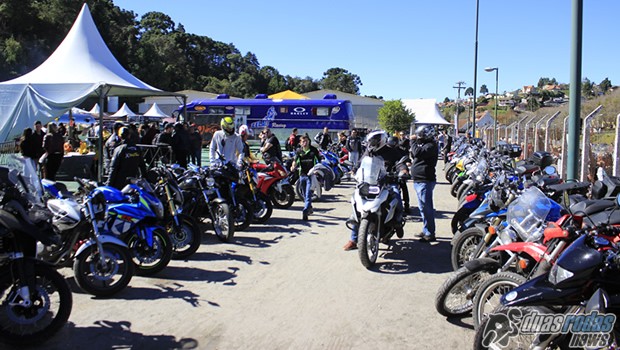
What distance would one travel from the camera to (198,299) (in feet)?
17.8

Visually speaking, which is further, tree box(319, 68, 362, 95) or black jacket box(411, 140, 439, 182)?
tree box(319, 68, 362, 95)

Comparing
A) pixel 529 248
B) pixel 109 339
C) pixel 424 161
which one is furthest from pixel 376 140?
pixel 109 339

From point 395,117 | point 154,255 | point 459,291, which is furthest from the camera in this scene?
point 395,117

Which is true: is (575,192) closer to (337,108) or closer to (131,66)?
(337,108)

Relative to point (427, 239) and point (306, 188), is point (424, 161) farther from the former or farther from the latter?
point (306, 188)

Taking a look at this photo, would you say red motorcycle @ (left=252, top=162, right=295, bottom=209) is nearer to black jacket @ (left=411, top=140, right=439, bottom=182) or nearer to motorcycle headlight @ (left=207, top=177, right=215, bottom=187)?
motorcycle headlight @ (left=207, top=177, right=215, bottom=187)

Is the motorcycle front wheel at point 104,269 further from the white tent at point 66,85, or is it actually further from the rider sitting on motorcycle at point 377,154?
the white tent at point 66,85

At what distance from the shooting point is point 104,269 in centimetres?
530

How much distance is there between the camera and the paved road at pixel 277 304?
4.42 meters

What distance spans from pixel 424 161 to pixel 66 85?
31.5 feet

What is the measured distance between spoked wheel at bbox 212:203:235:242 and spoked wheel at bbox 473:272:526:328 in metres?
4.58

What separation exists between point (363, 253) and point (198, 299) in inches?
83.8

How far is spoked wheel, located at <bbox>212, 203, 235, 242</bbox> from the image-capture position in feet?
25.9

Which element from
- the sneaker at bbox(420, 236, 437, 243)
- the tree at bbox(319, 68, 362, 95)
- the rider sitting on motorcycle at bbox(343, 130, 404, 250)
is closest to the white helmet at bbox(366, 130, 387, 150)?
the rider sitting on motorcycle at bbox(343, 130, 404, 250)
